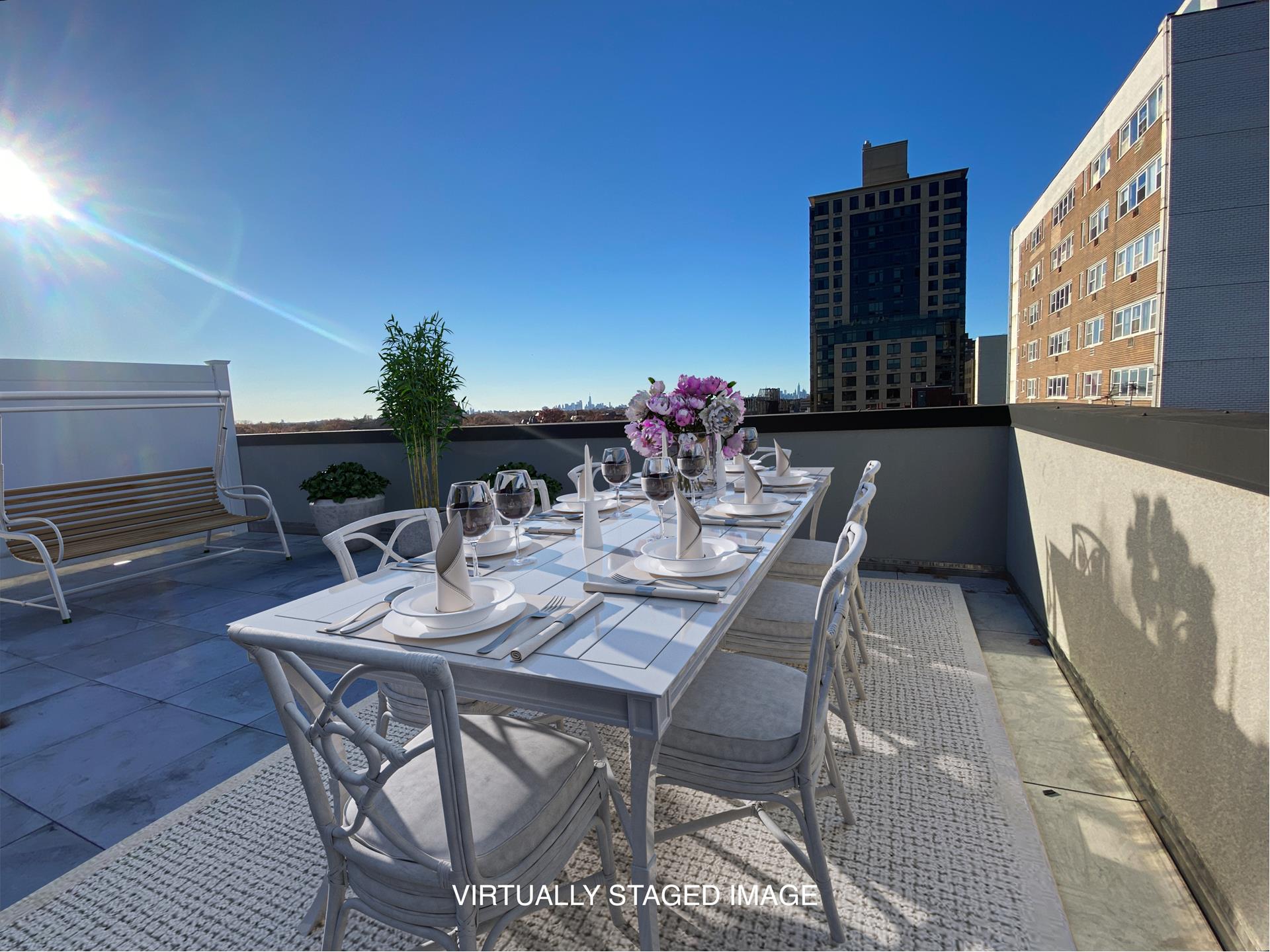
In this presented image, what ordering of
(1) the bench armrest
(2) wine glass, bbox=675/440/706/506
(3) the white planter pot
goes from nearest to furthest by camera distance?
(2) wine glass, bbox=675/440/706/506, (1) the bench armrest, (3) the white planter pot

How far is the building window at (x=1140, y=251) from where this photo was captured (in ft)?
54.5

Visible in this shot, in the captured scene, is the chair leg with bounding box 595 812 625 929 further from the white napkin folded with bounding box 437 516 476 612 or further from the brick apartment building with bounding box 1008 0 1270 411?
the brick apartment building with bounding box 1008 0 1270 411

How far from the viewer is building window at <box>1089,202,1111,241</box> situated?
55.8 feet

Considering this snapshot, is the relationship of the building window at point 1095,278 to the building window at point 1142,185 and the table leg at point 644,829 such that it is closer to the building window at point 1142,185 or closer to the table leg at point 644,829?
the building window at point 1142,185

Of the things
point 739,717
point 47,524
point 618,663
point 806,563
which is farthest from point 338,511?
point 618,663

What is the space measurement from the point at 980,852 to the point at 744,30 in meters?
6.02

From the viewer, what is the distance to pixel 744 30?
16.5ft

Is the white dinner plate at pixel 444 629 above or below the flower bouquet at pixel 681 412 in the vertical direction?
below

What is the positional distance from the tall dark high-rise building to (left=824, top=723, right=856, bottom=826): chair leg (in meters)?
17.4

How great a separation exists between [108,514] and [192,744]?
3.15 metres

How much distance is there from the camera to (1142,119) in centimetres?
1520

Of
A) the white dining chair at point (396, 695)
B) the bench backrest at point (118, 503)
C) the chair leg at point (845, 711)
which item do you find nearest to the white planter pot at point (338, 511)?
the bench backrest at point (118, 503)

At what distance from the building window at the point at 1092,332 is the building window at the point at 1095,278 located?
867 mm

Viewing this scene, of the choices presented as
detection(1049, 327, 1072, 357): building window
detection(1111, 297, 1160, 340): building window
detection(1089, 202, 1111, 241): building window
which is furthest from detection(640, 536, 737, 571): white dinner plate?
detection(1089, 202, 1111, 241): building window
